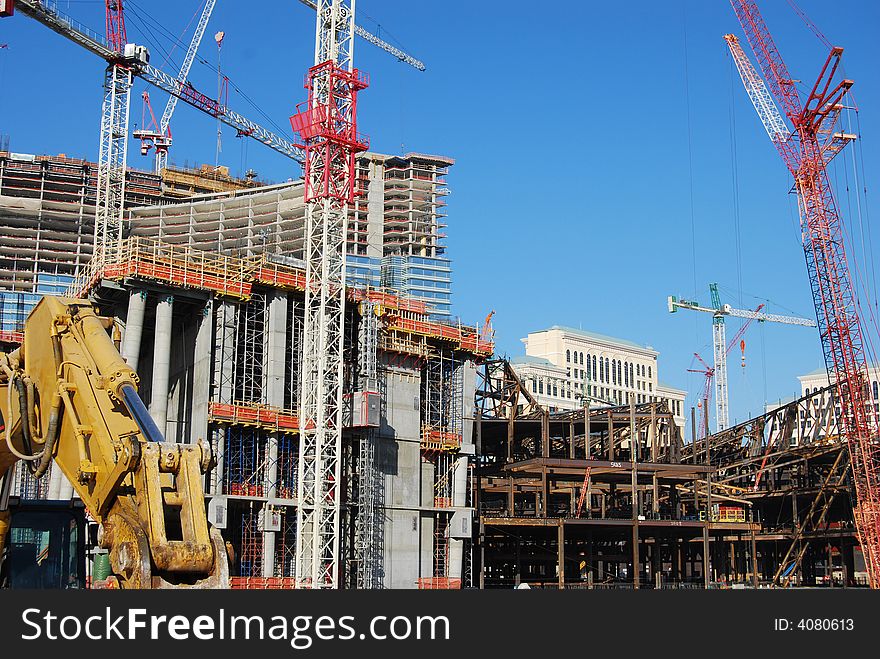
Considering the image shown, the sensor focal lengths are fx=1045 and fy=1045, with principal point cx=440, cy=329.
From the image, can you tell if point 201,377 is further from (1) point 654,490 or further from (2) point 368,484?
(1) point 654,490

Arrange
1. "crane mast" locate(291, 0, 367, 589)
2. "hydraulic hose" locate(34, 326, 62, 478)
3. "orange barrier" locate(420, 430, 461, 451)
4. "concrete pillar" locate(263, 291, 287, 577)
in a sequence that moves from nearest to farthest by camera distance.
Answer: "hydraulic hose" locate(34, 326, 62, 478) → "crane mast" locate(291, 0, 367, 589) → "concrete pillar" locate(263, 291, 287, 577) → "orange barrier" locate(420, 430, 461, 451)

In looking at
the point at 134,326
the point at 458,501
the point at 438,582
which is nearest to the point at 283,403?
the point at 134,326

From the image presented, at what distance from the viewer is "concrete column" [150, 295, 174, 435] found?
231 feet

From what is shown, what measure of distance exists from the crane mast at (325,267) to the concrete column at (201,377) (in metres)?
6.73

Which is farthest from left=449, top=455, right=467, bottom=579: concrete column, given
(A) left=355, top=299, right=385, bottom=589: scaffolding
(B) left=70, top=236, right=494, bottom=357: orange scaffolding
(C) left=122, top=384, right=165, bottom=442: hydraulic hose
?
(C) left=122, top=384, right=165, bottom=442: hydraulic hose

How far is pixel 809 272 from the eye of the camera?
93875 mm

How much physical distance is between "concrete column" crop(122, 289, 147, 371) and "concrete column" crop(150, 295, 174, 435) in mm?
1217

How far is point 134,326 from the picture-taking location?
71875 mm

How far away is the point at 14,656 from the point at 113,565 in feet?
7.61

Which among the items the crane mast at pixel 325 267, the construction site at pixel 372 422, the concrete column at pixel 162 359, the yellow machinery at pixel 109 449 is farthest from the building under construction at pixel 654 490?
the yellow machinery at pixel 109 449

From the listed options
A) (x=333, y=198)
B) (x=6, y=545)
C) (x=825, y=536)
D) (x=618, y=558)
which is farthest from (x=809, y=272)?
(x=6, y=545)

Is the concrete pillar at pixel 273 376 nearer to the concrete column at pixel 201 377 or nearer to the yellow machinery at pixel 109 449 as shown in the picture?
the concrete column at pixel 201 377

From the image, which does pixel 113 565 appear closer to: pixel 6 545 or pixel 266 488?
pixel 6 545

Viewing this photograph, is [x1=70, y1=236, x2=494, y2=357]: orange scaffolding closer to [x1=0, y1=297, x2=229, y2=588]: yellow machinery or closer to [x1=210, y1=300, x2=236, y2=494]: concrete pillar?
[x1=210, y1=300, x2=236, y2=494]: concrete pillar
